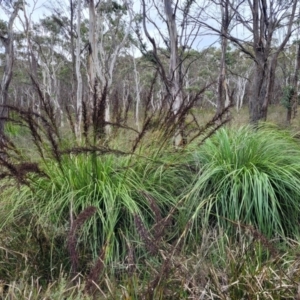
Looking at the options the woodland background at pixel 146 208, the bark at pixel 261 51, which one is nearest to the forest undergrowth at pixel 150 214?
the woodland background at pixel 146 208

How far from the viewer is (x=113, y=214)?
2.01 meters

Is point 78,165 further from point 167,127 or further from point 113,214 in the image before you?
point 167,127

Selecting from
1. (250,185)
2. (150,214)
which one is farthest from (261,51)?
(150,214)

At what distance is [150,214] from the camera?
2.15 m

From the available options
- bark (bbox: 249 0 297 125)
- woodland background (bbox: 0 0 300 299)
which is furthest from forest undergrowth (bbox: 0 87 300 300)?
bark (bbox: 249 0 297 125)

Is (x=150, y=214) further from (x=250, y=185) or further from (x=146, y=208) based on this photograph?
(x=250, y=185)

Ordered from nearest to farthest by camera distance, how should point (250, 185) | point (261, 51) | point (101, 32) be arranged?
1. point (250, 185)
2. point (261, 51)
3. point (101, 32)

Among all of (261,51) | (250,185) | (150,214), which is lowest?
(150,214)

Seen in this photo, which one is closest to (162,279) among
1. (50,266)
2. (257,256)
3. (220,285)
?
(220,285)

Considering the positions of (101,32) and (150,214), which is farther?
(101,32)

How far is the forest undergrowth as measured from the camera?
1.53 meters

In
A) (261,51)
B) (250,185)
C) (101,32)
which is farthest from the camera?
(101,32)

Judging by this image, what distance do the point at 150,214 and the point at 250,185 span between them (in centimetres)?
65

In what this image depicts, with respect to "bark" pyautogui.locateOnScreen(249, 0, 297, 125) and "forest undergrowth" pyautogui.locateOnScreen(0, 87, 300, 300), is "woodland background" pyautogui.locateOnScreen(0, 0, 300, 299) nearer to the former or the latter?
"forest undergrowth" pyautogui.locateOnScreen(0, 87, 300, 300)
